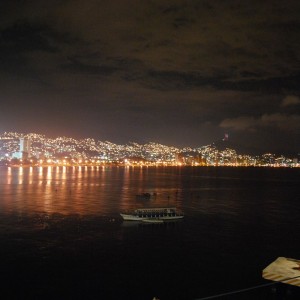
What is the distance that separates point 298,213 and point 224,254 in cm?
2159

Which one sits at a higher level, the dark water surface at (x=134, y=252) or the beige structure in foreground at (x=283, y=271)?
the beige structure in foreground at (x=283, y=271)

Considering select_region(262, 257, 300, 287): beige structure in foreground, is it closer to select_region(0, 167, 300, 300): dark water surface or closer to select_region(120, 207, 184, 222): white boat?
select_region(0, 167, 300, 300): dark water surface

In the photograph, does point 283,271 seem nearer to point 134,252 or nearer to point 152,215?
point 134,252

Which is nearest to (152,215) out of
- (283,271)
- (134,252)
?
(134,252)

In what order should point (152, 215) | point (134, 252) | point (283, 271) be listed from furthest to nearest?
point (152, 215) < point (134, 252) < point (283, 271)

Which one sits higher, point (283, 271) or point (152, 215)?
point (283, 271)

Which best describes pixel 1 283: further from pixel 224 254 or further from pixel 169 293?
pixel 224 254

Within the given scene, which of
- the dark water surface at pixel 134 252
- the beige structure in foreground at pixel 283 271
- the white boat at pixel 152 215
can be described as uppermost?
the beige structure in foreground at pixel 283 271

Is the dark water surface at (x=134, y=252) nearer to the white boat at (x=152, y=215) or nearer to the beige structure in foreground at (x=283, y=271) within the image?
the white boat at (x=152, y=215)

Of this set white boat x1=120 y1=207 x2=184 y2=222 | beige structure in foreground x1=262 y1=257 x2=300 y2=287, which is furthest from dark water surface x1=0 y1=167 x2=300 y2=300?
beige structure in foreground x1=262 y1=257 x2=300 y2=287

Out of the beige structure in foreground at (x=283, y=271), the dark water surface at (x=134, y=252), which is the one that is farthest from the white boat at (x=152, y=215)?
the beige structure in foreground at (x=283, y=271)

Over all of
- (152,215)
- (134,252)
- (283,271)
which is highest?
(283,271)

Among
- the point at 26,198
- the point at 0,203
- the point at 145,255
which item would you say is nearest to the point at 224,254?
the point at 145,255

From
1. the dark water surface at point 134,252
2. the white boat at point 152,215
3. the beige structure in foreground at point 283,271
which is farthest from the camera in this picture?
the white boat at point 152,215
